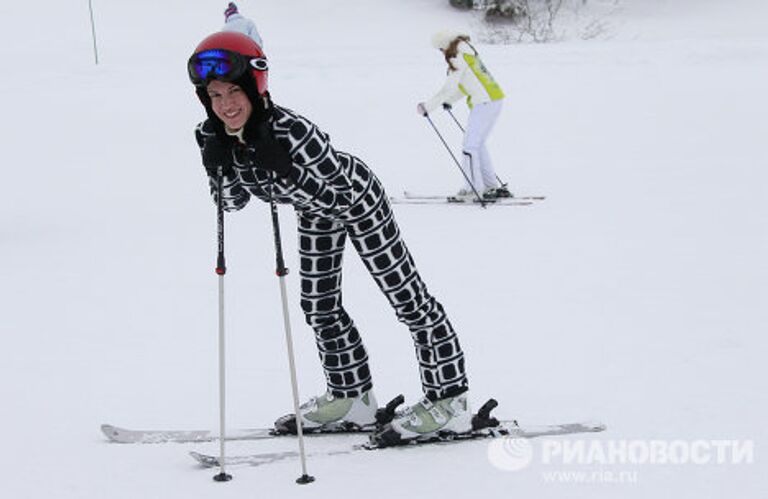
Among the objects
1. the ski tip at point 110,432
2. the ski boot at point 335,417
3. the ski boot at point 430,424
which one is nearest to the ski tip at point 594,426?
the ski boot at point 430,424

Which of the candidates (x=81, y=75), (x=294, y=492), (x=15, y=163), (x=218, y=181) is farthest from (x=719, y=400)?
(x=81, y=75)

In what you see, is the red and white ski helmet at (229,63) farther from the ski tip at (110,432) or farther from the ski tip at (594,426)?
the ski tip at (594,426)

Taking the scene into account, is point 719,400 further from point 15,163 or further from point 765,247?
point 15,163

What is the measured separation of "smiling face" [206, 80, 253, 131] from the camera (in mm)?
3812

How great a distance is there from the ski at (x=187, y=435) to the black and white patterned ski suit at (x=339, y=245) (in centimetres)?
32

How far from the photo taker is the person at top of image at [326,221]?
12.5 ft

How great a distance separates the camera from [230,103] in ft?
12.5

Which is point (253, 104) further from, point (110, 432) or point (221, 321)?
point (110, 432)

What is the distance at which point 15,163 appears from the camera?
13859 millimetres

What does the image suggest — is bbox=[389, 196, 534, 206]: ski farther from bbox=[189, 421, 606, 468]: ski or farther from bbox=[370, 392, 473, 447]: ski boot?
bbox=[370, 392, 473, 447]: ski boot

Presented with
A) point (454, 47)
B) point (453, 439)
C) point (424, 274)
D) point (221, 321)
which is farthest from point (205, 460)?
point (454, 47)

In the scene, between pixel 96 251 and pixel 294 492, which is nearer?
pixel 294 492

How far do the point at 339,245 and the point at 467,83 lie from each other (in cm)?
649

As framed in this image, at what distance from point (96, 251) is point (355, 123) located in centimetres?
741
